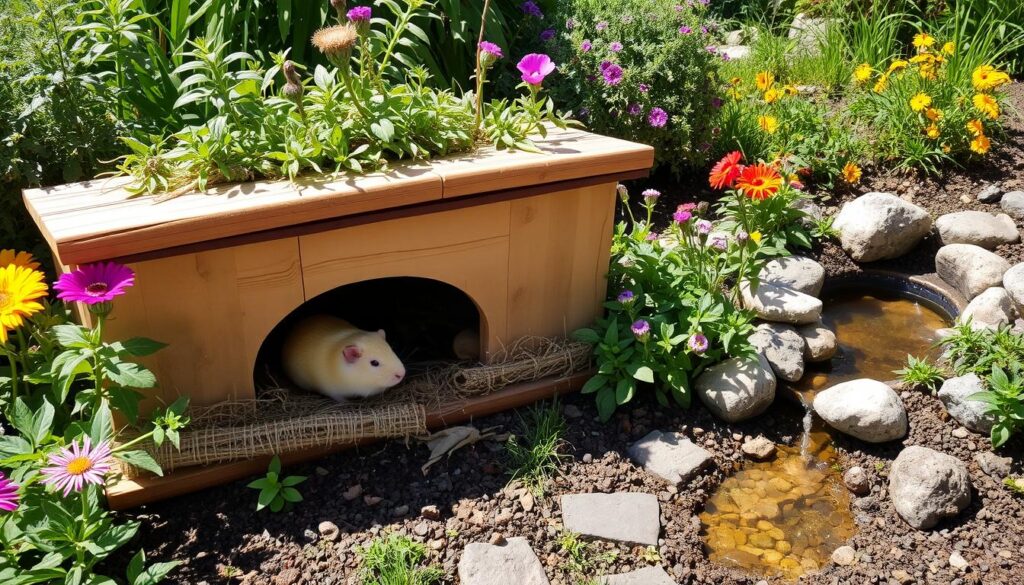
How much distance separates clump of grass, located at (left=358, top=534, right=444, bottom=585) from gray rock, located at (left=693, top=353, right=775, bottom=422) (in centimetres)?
137

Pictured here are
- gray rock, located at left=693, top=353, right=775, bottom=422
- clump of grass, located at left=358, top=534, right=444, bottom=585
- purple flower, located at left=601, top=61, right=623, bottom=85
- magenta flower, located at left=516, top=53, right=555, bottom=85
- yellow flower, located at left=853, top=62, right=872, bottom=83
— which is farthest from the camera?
yellow flower, located at left=853, top=62, right=872, bottom=83

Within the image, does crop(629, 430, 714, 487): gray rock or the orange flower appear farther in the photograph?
the orange flower

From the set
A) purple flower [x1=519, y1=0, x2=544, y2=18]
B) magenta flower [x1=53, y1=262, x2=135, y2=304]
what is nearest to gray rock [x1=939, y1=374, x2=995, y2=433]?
purple flower [x1=519, y1=0, x2=544, y2=18]

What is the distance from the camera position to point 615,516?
2.78 meters

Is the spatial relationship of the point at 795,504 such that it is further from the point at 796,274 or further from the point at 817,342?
the point at 796,274

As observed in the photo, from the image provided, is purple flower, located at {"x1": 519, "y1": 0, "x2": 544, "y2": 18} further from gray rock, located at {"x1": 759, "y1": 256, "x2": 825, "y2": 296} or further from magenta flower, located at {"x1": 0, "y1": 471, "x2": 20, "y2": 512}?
magenta flower, located at {"x1": 0, "y1": 471, "x2": 20, "y2": 512}

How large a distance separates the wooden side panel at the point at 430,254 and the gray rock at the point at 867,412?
1360 mm

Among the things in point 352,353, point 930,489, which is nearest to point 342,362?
point 352,353

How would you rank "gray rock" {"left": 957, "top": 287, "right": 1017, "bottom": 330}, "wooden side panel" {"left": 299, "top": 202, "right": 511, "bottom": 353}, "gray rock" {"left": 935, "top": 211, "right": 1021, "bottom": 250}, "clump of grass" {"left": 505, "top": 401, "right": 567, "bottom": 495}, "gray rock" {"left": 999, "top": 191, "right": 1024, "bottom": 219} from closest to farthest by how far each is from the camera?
"wooden side panel" {"left": 299, "top": 202, "right": 511, "bottom": 353} → "clump of grass" {"left": 505, "top": 401, "right": 567, "bottom": 495} → "gray rock" {"left": 957, "top": 287, "right": 1017, "bottom": 330} → "gray rock" {"left": 935, "top": 211, "right": 1021, "bottom": 250} → "gray rock" {"left": 999, "top": 191, "right": 1024, "bottom": 219}

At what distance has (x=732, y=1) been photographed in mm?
8227

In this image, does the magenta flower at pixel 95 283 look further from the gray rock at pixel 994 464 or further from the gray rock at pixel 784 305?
the gray rock at pixel 994 464

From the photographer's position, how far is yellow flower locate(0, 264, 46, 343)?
7.34 ft

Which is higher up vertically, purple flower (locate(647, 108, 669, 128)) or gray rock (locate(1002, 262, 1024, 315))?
purple flower (locate(647, 108, 669, 128))

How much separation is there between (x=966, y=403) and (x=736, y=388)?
874 mm
